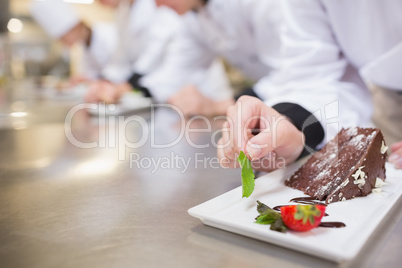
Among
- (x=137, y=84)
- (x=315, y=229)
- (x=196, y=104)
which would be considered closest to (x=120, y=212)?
(x=315, y=229)

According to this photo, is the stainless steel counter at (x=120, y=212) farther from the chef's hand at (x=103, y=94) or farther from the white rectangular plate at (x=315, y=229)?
the chef's hand at (x=103, y=94)

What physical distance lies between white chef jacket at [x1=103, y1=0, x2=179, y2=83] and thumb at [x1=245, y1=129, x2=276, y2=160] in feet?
6.79

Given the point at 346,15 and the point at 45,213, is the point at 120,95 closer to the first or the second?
the point at 346,15

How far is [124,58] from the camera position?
3.21 meters

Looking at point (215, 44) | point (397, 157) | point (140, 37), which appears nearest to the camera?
point (397, 157)

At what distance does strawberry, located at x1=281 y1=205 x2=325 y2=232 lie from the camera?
0.51 m

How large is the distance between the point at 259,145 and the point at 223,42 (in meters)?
1.28

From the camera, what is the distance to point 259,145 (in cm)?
73

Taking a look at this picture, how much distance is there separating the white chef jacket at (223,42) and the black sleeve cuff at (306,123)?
717 millimetres

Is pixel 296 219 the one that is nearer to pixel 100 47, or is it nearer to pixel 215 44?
pixel 215 44

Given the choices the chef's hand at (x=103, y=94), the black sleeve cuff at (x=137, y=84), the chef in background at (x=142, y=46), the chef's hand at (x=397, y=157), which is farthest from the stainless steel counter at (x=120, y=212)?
the chef in background at (x=142, y=46)

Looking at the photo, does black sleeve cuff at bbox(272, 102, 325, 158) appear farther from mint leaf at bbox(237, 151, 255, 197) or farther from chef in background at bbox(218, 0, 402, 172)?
mint leaf at bbox(237, 151, 255, 197)

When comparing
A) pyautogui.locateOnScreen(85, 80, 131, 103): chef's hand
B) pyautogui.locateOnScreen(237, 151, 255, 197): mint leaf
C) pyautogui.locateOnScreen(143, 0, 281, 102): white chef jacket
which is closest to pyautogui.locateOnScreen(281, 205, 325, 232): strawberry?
pyautogui.locateOnScreen(237, 151, 255, 197): mint leaf

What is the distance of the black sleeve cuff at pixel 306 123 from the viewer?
91cm
